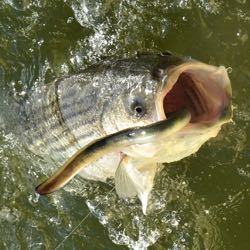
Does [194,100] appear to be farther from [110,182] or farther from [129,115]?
[110,182]

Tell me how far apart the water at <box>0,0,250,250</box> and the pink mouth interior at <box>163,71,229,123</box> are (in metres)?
0.99

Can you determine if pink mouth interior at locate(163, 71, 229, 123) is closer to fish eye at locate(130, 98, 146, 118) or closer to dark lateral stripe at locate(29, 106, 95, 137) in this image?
fish eye at locate(130, 98, 146, 118)

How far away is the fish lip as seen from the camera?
2305 millimetres

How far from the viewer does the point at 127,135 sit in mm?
2115

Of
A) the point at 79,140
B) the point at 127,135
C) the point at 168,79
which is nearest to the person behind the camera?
the point at 127,135

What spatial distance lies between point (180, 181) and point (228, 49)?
90cm

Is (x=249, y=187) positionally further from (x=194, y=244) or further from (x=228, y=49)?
(x=228, y=49)

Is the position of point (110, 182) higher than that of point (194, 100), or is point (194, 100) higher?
point (194, 100)

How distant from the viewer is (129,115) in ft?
8.44

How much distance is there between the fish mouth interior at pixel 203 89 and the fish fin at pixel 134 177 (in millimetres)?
451

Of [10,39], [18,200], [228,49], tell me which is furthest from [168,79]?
[18,200]

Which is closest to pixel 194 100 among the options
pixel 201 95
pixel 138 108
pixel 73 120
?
pixel 201 95

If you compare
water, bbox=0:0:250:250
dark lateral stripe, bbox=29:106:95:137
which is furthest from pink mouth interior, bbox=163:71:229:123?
water, bbox=0:0:250:250

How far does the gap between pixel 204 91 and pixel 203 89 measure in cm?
1
